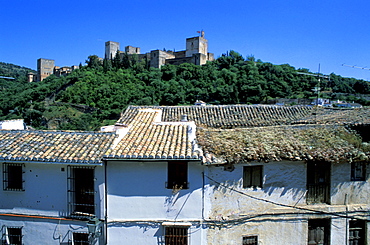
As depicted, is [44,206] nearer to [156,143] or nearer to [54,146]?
[54,146]

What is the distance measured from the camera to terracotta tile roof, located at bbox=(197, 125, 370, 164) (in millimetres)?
8477

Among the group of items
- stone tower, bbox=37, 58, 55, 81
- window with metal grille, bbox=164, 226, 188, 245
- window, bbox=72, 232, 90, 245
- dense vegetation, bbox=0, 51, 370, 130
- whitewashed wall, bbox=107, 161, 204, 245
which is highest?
stone tower, bbox=37, 58, 55, 81

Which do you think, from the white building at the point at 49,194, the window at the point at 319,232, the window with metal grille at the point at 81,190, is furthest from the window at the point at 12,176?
the window at the point at 319,232

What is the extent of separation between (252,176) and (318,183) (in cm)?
209

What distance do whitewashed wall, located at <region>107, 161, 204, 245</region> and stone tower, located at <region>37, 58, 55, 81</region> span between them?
109590 mm

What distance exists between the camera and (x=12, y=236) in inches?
356

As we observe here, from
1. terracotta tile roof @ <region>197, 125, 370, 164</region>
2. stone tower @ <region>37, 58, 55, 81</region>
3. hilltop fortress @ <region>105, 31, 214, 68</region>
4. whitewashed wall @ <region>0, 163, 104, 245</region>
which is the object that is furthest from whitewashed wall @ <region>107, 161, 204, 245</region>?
stone tower @ <region>37, 58, 55, 81</region>

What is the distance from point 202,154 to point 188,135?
52.1 inches

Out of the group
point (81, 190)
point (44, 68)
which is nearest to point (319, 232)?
point (81, 190)

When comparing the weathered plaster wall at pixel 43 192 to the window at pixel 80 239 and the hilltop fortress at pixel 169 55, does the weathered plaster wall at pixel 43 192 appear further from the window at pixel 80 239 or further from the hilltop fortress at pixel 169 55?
the hilltop fortress at pixel 169 55

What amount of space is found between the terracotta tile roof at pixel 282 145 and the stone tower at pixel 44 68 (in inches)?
4334

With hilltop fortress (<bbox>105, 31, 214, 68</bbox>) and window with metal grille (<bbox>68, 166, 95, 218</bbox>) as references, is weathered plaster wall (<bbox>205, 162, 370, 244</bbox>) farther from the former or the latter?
hilltop fortress (<bbox>105, 31, 214, 68</bbox>)

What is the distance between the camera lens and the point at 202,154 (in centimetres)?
830

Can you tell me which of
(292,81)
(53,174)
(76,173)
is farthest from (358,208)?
(292,81)
